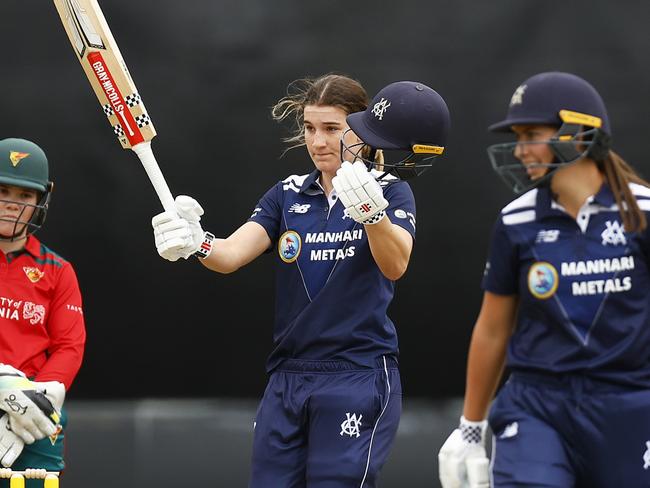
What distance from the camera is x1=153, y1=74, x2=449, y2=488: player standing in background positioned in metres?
3.57

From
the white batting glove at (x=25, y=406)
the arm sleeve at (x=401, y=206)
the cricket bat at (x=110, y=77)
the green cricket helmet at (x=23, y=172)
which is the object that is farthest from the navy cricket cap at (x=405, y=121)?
the white batting glove at (x=25, y=406)

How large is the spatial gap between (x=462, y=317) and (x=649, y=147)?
105cm

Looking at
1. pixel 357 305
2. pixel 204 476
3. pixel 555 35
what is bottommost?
pixel 204 476

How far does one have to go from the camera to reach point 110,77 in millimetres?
3781

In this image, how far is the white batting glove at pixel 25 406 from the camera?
12.7ft

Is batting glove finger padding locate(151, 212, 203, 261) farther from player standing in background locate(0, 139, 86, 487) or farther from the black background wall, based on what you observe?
the black background wall

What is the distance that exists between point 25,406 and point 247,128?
5.79 feet

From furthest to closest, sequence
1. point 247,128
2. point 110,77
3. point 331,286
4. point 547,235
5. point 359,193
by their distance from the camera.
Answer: point 247,128
point 110,77
point 331,286
point 359,193
point 547,235

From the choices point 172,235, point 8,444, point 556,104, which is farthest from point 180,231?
point 556,104

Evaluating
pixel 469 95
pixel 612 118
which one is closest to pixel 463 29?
pixel 469 95

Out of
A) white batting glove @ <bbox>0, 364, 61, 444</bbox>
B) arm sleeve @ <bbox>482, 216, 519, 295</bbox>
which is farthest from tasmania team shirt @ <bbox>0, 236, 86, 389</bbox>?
arm sleeve @ <bbox>482, 216, 519, 295</bbox>

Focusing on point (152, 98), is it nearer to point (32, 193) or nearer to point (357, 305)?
point (32, 193)

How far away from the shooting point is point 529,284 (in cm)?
304

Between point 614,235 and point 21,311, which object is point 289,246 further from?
point 614,235
